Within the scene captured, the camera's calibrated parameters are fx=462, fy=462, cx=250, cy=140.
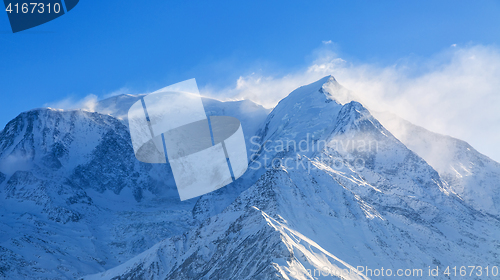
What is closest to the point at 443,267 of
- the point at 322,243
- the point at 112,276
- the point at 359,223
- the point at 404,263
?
the point at 404,263

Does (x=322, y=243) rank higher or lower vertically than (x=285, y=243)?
lower

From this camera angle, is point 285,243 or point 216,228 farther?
point 216,228

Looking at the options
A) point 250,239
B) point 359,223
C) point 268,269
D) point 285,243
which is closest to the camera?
point 268,269

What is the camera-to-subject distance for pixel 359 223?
16600cm

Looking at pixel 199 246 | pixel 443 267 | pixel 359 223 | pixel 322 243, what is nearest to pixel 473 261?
pixel 443 267

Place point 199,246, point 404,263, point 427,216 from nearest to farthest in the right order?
point 199,246 < point 404,263 < point 427,216

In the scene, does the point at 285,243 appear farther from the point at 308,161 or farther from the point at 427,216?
the point at 427,216

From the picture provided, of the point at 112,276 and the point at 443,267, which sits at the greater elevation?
the point at 112,276

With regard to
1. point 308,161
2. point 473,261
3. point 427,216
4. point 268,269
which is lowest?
point 473,261

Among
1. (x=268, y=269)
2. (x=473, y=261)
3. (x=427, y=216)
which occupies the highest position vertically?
(x=268, y=269)

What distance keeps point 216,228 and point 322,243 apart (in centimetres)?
3362

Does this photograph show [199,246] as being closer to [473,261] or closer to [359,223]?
[359,223]

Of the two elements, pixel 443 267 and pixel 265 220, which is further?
pixel 443 267

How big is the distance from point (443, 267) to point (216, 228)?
80.5m
